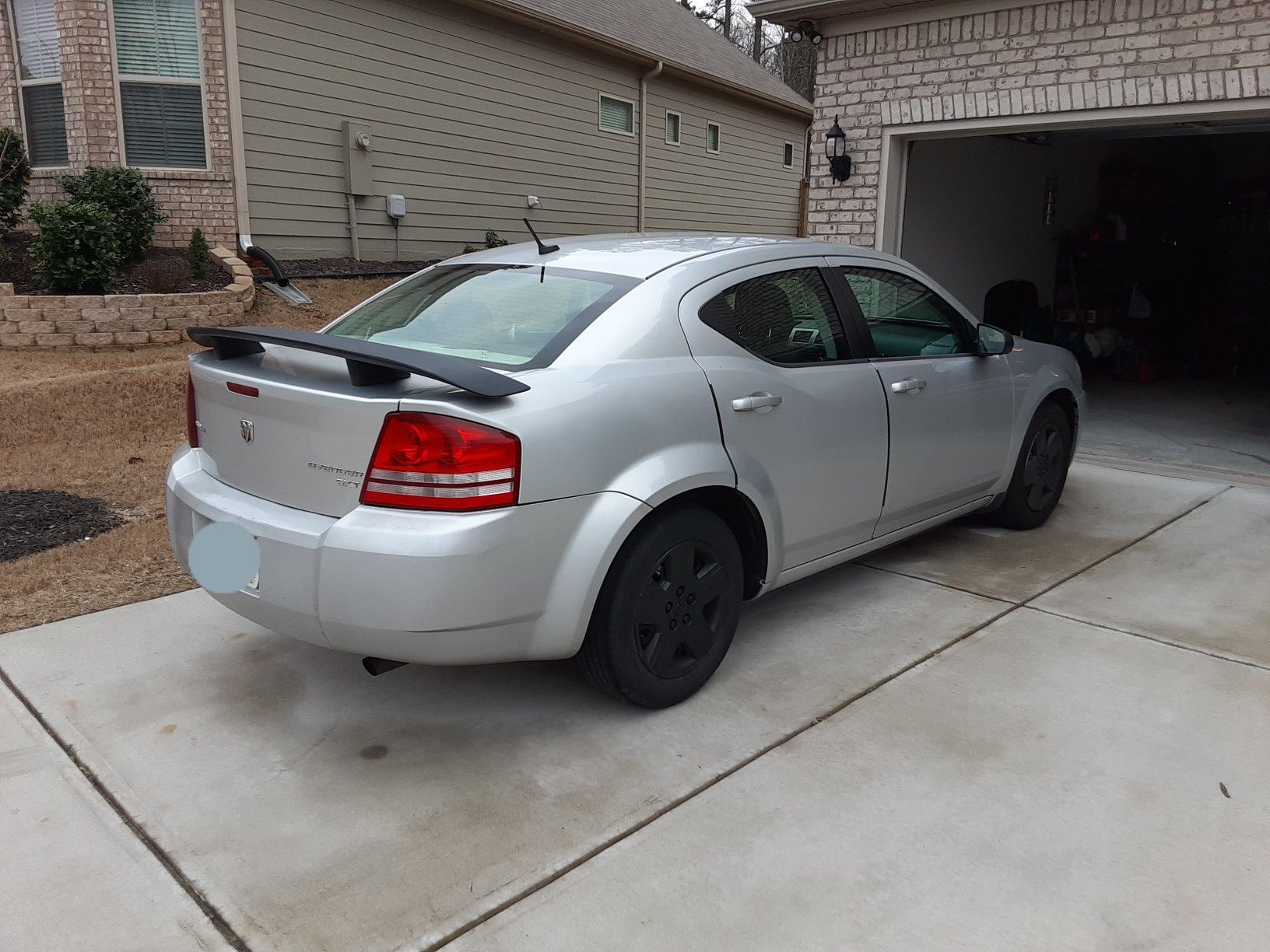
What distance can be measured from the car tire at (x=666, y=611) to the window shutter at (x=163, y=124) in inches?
391

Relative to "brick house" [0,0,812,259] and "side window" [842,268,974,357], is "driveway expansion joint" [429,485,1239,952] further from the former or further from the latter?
"brick house" [0,0,812,259]

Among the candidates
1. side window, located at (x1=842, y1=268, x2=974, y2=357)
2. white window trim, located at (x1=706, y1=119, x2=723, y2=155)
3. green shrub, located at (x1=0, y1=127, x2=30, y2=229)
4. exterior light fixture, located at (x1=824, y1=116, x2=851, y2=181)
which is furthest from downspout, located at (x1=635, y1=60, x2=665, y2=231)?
side window, located at (x1=842, y1=268, x2=974, y2=357)

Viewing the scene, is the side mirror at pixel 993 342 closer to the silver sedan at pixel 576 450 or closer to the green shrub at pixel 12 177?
the silver sedan at pixel 576 450

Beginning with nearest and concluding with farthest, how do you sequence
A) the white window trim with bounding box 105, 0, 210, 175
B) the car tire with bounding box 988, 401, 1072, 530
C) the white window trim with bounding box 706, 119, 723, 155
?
the car tire with bounding box 988, 401, 1072, 530 → the white window trim with bounding box 105, 0, 210, 175 → the white window trim with bounding box 706, 119, 723, 155

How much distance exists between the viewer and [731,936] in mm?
2281

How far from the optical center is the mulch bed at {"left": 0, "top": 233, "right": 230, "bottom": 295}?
9.51 meters

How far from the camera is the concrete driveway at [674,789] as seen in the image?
92.4 inches

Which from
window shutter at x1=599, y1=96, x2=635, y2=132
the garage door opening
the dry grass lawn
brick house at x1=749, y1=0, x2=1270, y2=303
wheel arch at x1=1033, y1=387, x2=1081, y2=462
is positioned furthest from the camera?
window shutter at x1=599, y1=96, x2=635, y2=132

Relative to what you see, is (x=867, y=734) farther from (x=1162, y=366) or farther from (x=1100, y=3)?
(x=1162, y=366)

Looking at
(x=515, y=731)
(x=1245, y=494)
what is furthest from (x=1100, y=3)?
(x=515, y=731)

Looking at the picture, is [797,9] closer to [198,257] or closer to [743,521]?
[743,521]

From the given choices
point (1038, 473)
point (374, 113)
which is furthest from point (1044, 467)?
point (374, 113)

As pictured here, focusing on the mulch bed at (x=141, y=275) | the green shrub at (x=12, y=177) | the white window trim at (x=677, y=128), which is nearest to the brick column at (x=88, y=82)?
the green shrub at (x=12, y=177)

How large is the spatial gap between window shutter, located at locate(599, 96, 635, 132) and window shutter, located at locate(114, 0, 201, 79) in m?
6.82
